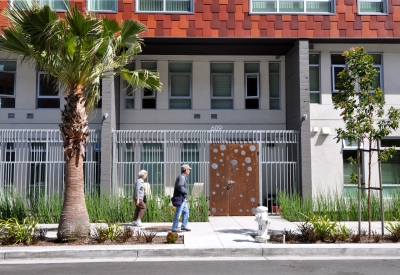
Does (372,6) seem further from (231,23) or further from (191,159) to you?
(191,159)

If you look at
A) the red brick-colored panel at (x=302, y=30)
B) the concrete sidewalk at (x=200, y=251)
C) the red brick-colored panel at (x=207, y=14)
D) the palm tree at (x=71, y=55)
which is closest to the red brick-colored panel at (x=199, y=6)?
the red brick-colored panel at (x=207, y=14)

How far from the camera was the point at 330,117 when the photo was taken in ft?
56.0

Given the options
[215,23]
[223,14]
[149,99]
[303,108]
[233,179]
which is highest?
[223,14]

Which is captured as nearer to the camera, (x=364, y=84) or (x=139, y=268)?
(x=139, y=268)

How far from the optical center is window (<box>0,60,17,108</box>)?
690 inches

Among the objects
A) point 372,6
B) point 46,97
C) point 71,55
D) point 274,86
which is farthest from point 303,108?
point 46,97

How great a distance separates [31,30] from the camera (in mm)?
10344

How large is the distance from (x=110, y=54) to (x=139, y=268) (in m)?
4.98

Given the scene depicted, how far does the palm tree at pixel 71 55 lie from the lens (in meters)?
10.2


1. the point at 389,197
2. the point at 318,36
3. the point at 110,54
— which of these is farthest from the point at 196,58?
the point at 389,197

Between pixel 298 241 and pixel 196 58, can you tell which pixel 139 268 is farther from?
pixel 196 58

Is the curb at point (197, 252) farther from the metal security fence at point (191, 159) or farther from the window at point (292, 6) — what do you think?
the window at point (292, 6)

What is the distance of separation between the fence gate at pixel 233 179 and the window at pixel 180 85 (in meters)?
2.89

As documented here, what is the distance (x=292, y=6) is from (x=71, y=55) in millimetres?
8698
